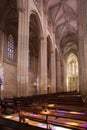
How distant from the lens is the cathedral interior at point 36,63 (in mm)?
4621

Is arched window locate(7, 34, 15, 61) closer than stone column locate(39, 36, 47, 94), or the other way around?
stone column locate(39, 36, 47, 94)

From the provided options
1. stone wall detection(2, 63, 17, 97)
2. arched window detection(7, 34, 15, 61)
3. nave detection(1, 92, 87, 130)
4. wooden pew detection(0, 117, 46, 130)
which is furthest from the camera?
arched window detection(7, 34, 15, 61)

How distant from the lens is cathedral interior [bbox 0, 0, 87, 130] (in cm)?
462

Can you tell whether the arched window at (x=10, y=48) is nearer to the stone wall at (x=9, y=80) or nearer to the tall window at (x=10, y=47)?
the tall window at (x=10, y=47)

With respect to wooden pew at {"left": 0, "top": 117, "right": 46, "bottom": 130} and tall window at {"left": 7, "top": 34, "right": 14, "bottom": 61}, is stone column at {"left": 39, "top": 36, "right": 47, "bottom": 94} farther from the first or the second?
wooden pew at {"left": 0, "top": 117, "right": 46, "bottom": 130}

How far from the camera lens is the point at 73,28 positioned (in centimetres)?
3206

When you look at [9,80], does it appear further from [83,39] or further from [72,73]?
[72,73]

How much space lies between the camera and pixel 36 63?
2852cm

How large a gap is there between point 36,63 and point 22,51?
15.7m

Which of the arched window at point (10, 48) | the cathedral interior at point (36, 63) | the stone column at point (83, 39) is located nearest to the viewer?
the cathedral interior at point (36, 63)

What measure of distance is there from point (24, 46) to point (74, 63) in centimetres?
3560

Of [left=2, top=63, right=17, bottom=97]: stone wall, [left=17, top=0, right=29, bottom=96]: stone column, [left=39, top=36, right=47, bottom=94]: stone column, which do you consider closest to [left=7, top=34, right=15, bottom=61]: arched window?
[left=2, top=63, right=17, bottom=97]: stone wall

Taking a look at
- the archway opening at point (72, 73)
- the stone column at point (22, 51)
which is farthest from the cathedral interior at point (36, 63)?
the archway opening at point (72, 73)

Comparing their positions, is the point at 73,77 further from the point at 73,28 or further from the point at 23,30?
the point at 23,30
